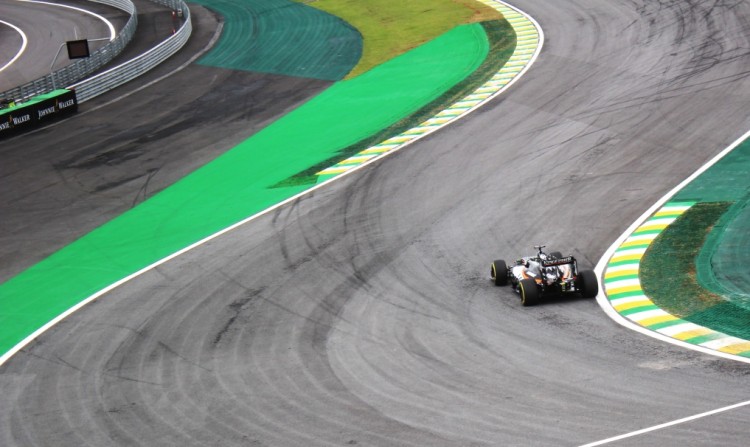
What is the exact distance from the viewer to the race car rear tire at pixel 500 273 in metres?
24.2

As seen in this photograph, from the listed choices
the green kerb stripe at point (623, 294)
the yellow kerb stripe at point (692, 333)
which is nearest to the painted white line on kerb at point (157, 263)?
the green kerb stripe at point (623, 294)

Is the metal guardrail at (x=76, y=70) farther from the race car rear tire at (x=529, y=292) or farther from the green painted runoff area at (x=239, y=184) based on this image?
the race car rear tire at (x=529, y=292)

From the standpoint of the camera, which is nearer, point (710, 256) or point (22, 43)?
point (710, 256)

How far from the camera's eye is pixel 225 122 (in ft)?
132

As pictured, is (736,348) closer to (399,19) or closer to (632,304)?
(632,304)

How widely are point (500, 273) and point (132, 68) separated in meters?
28.8

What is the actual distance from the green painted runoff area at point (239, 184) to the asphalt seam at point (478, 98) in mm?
1297

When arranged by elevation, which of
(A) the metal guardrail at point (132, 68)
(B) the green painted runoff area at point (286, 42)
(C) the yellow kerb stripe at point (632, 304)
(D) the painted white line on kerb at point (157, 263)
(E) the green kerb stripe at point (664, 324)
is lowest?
(B) the green painted runoff area at point (286, 42)

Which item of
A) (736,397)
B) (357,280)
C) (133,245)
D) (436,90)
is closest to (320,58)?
(436,90)

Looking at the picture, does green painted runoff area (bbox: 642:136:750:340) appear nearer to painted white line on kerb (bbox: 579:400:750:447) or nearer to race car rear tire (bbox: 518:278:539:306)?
race car rear tire (bbox: 518:278:539:306)

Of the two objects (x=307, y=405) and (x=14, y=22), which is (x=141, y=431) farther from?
(x=14, y=22)

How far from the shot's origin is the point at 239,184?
34.3 metres

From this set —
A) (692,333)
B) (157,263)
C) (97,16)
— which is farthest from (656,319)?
(97,16)

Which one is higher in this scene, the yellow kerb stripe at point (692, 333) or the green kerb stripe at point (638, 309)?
the yellow kerb stripe at point (692, 333)
